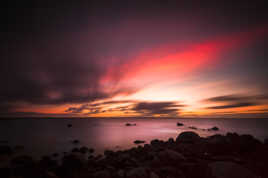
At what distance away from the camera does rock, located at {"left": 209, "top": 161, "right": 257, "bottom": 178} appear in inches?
237

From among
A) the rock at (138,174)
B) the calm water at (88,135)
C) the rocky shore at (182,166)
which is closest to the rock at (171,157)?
the rocky shore at (182,166)

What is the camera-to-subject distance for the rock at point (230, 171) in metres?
6.03

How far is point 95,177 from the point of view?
7098mm

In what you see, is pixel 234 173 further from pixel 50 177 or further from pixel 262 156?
pixel 50 177

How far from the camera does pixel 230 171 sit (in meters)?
6.23

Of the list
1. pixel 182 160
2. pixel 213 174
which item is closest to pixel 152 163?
pixel 182 160

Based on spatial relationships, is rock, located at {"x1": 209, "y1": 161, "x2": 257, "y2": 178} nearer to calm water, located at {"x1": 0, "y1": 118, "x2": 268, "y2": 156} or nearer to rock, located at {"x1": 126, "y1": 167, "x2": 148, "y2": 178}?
rock, located at {"x1": 126, "y1": 167, "x2": 148, "y2": 178}

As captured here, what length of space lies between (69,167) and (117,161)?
13.6 feet

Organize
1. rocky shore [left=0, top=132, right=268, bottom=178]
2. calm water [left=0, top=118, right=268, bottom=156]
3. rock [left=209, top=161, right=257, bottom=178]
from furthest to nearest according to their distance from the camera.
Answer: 1. calm water [left=0, top=118, right=268, bottom=156]
2. rocky shore [left=0, top=132, right=268, bottom=178]
3. rock [left=209, top=161, right=257, bottom=178]


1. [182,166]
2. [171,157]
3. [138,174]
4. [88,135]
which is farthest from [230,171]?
[88,135]

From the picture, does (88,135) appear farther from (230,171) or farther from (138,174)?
(230,171)

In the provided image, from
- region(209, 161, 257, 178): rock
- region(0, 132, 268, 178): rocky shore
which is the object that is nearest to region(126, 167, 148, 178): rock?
region(0, 132, 268, 178): rocky shore

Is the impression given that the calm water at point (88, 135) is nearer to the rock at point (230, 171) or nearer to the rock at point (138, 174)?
the rock at point (138, 174)

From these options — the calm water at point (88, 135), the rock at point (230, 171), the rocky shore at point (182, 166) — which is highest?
the rock at point (230, 171)
